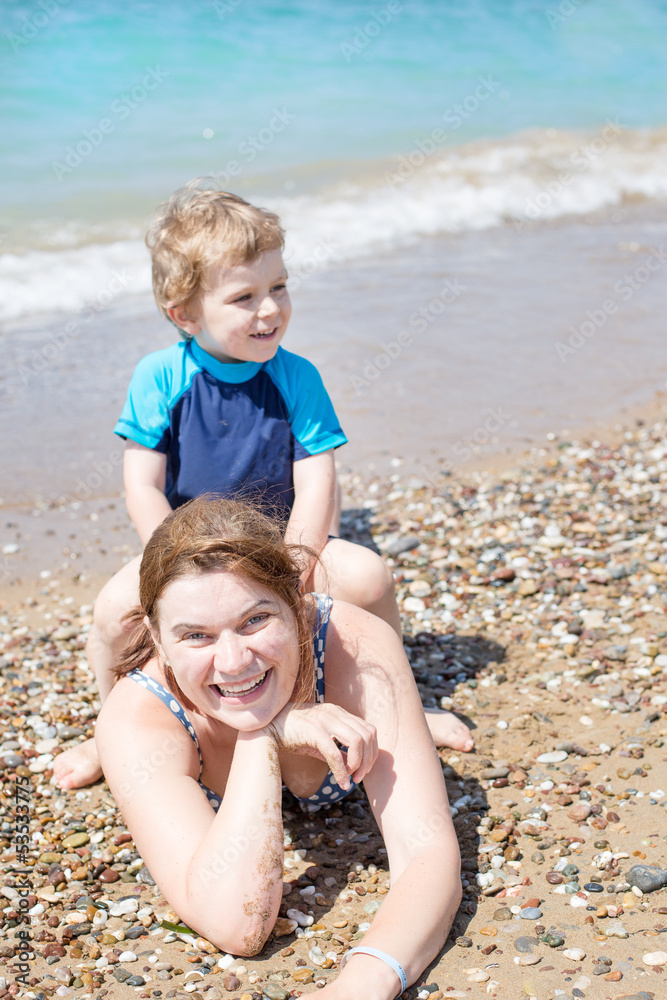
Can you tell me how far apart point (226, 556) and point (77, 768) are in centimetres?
149

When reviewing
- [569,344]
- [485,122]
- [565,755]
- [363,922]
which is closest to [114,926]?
[363,922]

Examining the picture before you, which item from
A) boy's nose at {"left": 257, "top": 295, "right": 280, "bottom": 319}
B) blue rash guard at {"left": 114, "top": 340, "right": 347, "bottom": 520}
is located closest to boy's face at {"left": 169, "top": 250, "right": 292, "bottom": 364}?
boy's nose at {"left": 257, "top": 295, "right": 280, "bottom": 319}

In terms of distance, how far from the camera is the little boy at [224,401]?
149 inches

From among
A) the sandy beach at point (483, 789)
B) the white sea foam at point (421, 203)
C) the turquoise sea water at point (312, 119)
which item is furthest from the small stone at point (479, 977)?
the turquoise sea water at point (312, 119)

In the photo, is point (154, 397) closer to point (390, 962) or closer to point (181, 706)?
point (181, 706)

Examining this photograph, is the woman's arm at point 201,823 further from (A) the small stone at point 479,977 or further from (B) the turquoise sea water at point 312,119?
(B) the turquoise sea water at point 312,119

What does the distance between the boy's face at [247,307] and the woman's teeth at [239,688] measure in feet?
5.19

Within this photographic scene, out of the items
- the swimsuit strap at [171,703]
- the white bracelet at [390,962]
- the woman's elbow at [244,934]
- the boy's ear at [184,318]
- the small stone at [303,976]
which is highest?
the boy's ear at [184,318]

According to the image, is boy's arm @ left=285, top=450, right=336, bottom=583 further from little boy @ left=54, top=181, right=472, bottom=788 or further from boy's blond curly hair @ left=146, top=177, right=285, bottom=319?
boy's blond curly hair @ left=146, top=177, right=285, bottom=319

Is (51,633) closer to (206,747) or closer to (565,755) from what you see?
(206,747)

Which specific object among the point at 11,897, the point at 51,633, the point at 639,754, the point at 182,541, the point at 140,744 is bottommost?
the point at 51,633

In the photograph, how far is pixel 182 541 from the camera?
280 centimetres

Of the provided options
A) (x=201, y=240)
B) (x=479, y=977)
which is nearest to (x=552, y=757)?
(x=479, y=977)

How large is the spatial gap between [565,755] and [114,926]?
5.74ft
